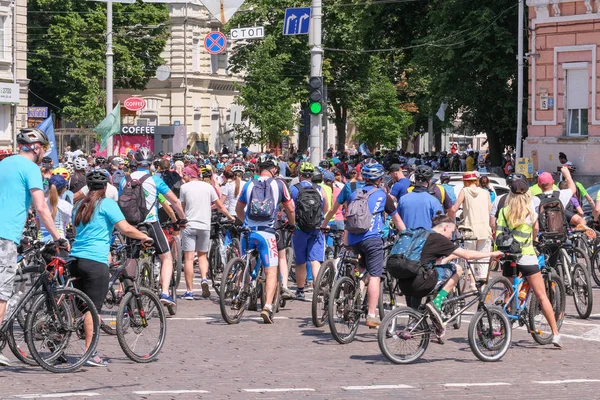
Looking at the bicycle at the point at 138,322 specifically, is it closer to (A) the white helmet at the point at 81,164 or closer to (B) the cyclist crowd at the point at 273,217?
(B) the cyclist crowd at the point at 273,217

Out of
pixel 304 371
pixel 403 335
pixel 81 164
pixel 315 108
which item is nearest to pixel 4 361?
pixel 304 371

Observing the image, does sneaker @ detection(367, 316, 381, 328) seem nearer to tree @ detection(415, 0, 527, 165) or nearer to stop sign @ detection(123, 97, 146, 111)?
tree @ detection(415, 0, 527, 165)

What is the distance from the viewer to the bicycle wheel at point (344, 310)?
43.4ft

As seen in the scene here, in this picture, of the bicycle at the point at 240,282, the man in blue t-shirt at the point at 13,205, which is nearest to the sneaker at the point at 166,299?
the bicycle at the point at 240,282

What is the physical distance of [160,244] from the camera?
15.5m

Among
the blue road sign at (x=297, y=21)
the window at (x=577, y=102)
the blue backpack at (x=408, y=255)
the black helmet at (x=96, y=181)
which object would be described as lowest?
the blue backpack at (x=408, y=255)

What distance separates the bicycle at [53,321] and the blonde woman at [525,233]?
4444 mm

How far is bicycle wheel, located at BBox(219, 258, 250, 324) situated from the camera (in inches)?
569

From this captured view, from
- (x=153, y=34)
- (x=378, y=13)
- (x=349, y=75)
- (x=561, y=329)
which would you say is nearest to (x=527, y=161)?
(x=378, y=13)

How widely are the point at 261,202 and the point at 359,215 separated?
1.49 meters

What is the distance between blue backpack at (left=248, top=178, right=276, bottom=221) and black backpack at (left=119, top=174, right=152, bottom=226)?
139 cm

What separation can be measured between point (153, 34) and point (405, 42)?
2773 cm

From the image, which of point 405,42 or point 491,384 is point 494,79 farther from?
point 491,384

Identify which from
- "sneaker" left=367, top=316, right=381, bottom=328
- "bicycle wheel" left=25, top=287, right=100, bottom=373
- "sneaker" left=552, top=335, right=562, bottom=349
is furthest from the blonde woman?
"bicycle wheel" left=25, top=287, right=100, bottom=373
